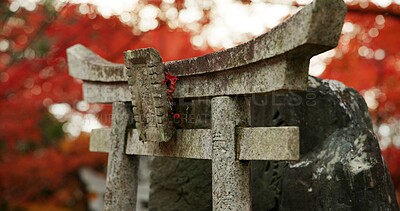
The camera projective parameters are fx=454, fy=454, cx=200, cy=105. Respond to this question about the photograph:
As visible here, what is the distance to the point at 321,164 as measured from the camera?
14.4 ft

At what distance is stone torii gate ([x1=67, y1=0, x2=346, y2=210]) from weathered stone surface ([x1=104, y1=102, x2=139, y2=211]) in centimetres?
1

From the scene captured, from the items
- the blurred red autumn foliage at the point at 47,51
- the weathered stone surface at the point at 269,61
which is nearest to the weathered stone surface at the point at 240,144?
the weathered stone surface at the point at 269,61

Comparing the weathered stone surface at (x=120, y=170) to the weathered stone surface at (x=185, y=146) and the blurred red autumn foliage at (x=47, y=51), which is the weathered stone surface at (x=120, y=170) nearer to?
the weathered stone surface at (x=185, y=146)

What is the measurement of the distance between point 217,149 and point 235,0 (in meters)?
3.47

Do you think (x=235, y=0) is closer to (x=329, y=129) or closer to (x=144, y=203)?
(x=329, y=129)

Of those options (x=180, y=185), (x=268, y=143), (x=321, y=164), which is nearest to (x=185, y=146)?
(x=268, y=143)

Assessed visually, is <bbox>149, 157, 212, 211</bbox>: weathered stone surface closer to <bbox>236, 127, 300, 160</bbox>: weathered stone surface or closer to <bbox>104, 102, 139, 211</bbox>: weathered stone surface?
<bbox>104, 102, 139, 211</bbox>: weathered stone surface

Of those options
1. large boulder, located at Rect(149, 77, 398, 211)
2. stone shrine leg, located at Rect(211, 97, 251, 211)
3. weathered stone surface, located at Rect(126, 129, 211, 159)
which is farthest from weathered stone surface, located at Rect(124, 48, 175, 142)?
large boulder, located at Rect(149, 77, 398, 211)

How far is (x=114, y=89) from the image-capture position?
199 inches

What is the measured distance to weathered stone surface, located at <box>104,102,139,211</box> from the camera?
494 cm

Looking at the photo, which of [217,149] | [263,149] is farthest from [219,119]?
[263,149]

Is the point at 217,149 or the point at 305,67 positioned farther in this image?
the point at 217,149

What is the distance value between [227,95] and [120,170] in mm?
1878

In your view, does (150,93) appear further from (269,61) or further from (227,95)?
(269,61)
